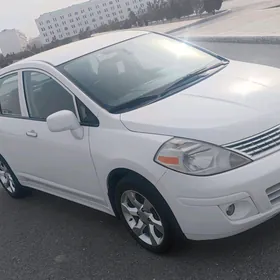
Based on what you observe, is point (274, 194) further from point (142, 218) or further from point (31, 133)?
point (31, 133)

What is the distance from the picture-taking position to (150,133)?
3.19 meters

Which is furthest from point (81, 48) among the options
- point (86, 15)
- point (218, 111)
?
point (86, 15)

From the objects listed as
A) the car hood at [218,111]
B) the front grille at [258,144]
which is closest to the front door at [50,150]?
the car hood at [218,111]

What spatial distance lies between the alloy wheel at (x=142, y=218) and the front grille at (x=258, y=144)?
757 mm

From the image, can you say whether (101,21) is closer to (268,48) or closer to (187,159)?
(268,48)

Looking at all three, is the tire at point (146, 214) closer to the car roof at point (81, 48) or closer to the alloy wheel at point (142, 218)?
the alloy wheel at point (142, 218)

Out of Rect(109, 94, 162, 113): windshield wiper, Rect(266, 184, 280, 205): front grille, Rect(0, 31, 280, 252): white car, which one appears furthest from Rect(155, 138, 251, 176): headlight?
Rect(109, 94, 162, 113): windshield wiper

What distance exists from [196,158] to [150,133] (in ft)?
1.30

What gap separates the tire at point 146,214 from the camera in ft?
10.3

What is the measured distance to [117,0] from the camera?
36281 mm

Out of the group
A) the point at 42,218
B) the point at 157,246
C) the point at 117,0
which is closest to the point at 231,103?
the point at 157,246

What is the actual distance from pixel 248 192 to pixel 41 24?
34.5m

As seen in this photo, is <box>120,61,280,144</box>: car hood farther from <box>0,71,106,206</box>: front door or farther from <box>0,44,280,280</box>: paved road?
<box>0,44,280,280</box>: paved road

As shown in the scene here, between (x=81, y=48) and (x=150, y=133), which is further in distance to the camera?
(x=81, y=48)
